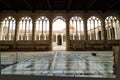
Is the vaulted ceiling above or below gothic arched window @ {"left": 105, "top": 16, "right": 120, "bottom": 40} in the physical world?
above

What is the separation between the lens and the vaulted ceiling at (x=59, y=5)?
515 inches

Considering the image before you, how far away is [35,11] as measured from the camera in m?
15.5

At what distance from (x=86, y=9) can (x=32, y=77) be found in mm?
14656

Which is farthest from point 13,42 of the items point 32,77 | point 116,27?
point 32,77

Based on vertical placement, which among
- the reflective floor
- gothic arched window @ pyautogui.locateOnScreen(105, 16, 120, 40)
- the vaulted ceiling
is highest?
the vaulted ceiling

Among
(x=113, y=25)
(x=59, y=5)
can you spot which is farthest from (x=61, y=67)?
(x=113, y=25)

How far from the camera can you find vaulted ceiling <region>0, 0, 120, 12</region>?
515 inches

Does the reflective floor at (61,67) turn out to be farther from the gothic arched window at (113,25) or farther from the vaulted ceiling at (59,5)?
the gothic arched window at (113,25)

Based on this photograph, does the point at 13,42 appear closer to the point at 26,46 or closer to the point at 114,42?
the point at 26,46

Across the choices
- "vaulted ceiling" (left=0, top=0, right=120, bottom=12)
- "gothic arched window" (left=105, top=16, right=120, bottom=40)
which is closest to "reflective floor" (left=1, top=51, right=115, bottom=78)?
"vaulted ceiling" (left=0, top=0, right=120, bottom=12)

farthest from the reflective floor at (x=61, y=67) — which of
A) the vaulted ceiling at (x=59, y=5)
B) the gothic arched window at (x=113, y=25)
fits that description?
the gothic arched window at (x=113, y=25)

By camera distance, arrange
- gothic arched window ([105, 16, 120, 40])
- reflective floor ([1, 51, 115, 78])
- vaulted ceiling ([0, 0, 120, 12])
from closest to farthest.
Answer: reflective floor ([1, 51, 115, 78])
vaulted ceiling ([0, 0, 120, 12])
gothic arched window ([105, 16, 120, 40])

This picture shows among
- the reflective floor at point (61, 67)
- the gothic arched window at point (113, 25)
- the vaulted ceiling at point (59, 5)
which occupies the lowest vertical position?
the reflective floor at point (61, 67)

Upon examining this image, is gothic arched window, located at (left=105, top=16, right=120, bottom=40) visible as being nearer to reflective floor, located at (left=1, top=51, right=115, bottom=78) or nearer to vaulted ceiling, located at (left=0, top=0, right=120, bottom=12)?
vaulted ceiling, located at (left=0, top=0, right=120, bottom=12)
